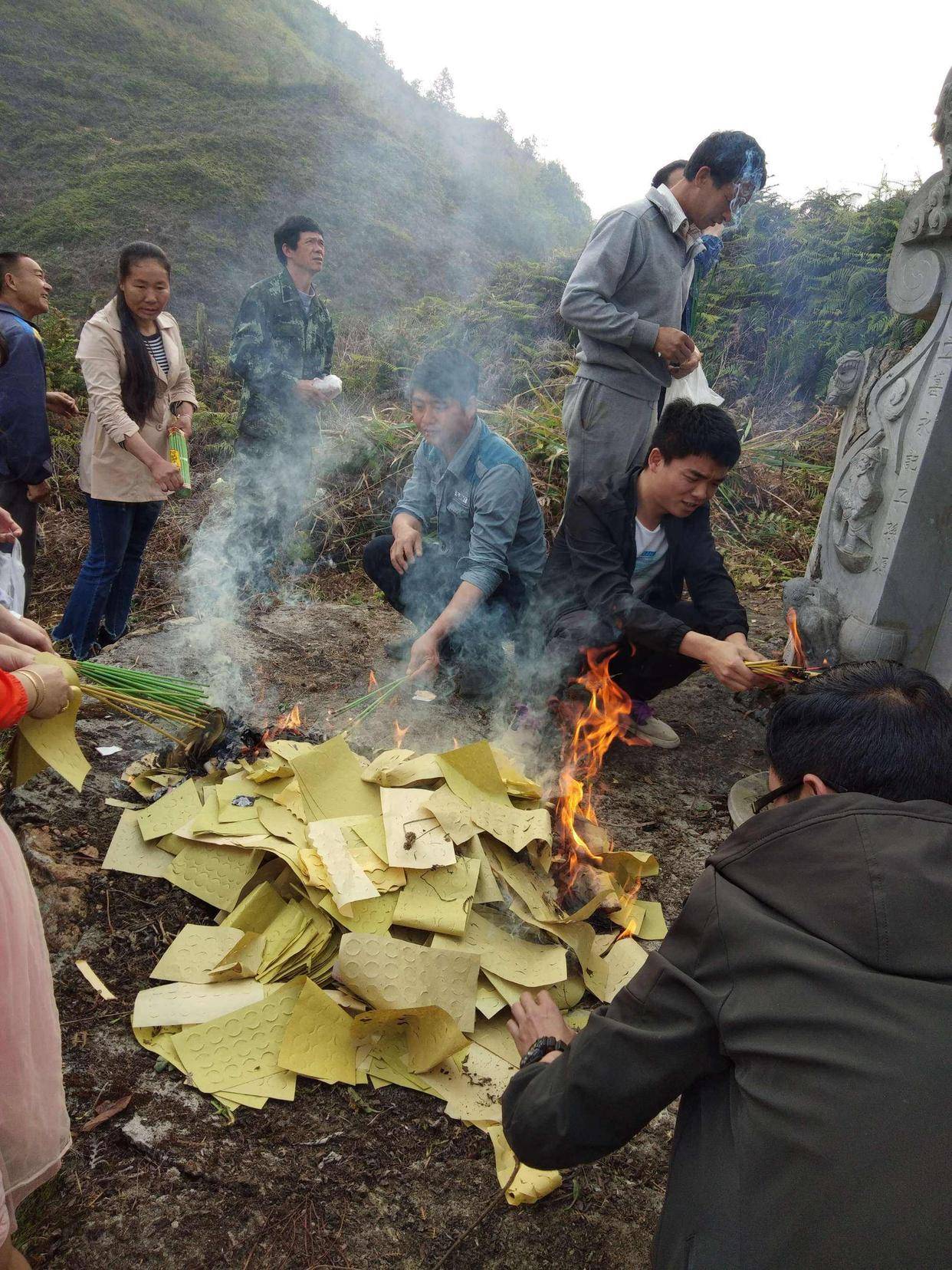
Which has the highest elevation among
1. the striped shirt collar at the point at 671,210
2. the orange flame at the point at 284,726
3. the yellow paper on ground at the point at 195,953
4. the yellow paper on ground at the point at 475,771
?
the striped shirt collar at the point at 671,210

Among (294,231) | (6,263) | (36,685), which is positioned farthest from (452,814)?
(294,231)

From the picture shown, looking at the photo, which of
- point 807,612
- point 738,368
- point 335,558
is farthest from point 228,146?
point 807,612

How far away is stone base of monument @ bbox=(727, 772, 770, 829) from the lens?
3701 millimetres

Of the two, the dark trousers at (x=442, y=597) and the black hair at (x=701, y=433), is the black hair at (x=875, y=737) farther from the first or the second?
the dark trousers at (x=442, y=597)

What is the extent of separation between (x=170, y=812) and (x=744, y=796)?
2.61 m

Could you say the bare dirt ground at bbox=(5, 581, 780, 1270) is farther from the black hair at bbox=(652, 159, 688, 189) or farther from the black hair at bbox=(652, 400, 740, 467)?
the black hair at bbox=(652, 159, 688, 189)

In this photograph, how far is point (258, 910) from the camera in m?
2.74

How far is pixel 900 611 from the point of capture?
4316 millimetres

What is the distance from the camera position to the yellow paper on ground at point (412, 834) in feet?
8.90

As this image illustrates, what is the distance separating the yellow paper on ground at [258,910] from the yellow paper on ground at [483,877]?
0.68 metres

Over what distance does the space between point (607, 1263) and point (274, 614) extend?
4.53 m

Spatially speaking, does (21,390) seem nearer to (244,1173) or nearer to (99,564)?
(99,564)

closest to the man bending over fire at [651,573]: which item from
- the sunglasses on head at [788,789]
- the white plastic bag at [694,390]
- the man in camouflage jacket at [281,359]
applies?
the white plastic bag at [694,390]

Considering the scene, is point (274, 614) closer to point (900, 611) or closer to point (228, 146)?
point (900, 611)
